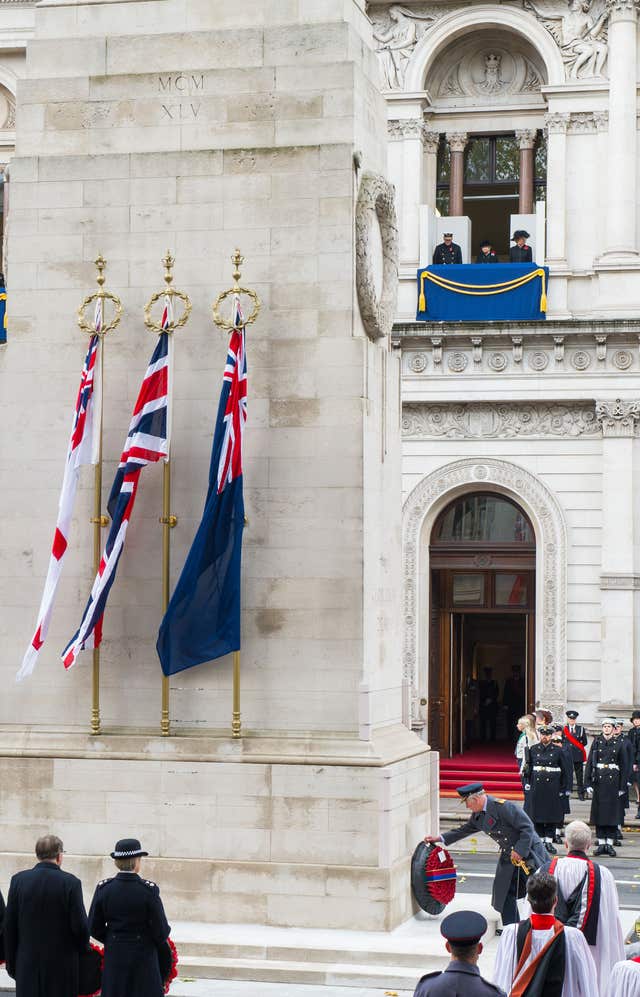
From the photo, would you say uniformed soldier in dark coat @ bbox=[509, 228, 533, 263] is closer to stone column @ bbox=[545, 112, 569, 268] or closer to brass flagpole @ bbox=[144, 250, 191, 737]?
stone column @ bbox=[545, 112, 569, 268]

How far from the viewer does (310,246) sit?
1591 centimetres

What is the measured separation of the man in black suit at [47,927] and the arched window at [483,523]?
75.5 feet

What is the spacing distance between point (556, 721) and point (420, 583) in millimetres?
3762

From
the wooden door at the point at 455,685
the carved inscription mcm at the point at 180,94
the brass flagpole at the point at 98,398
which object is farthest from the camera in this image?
the wooden door at the point at 455,685

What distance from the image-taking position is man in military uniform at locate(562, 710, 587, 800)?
2980cm

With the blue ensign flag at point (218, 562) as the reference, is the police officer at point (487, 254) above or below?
above

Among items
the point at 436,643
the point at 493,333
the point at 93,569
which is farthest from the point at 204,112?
the point at 436,643

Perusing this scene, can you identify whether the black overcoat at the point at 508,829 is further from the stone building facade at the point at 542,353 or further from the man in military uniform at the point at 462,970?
the stone building facade at the point at 542,353

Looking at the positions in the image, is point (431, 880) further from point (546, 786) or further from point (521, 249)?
point (521, 249)

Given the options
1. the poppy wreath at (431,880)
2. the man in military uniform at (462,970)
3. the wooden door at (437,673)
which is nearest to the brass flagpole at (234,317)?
the poppy wreath at (431,880)

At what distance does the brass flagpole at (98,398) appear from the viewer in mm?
15898

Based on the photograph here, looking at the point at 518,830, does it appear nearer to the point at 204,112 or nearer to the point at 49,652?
the point at 49,652

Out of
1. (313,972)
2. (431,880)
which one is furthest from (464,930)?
(431,880)

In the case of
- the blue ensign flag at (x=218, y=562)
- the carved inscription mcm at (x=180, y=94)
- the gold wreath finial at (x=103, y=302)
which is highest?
the carved inscription mcm at (x=180, y=94)
